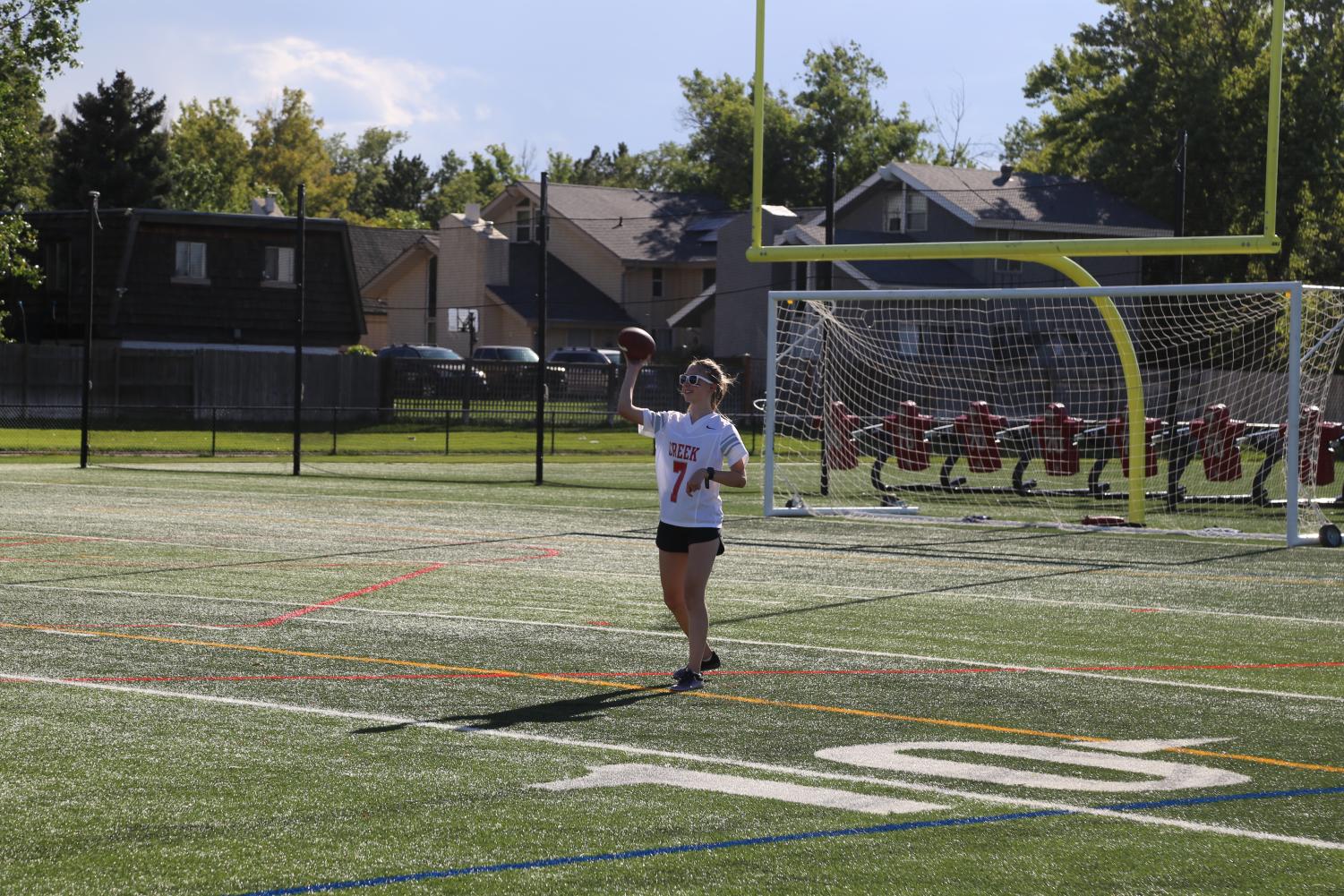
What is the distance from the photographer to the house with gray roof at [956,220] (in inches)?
2231

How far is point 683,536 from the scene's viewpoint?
930 centimetres

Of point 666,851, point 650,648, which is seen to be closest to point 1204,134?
point 650,648

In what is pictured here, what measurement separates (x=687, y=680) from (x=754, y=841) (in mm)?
3260

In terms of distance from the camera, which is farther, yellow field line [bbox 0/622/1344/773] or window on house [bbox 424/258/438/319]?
window on house [bbox 424/258/438/319]

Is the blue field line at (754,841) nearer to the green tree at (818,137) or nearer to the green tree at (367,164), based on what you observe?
the green tree at (818,137)

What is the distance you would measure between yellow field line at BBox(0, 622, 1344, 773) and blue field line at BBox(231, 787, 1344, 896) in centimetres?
71

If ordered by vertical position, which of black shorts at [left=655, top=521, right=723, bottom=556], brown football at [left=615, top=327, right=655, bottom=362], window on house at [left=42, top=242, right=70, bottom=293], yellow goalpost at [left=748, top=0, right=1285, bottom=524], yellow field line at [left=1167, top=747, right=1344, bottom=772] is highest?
window on house at [left=42, top=242, right=70, bottom=293]

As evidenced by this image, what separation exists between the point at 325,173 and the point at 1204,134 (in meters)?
61.9

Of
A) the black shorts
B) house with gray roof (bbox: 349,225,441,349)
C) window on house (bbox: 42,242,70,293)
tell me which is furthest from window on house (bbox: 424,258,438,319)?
the black shorts

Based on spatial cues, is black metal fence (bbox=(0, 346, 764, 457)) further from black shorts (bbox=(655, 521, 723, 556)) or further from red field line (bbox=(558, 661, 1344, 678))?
black shorts (bbox=(655, 521, 723, 556))

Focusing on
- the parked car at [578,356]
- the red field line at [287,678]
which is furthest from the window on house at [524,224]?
the red field line at [287,678]

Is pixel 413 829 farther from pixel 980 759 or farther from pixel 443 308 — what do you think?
pixel 443 308

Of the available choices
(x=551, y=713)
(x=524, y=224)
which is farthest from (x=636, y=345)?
(x=524, y=224)

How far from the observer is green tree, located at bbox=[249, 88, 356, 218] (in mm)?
102250
